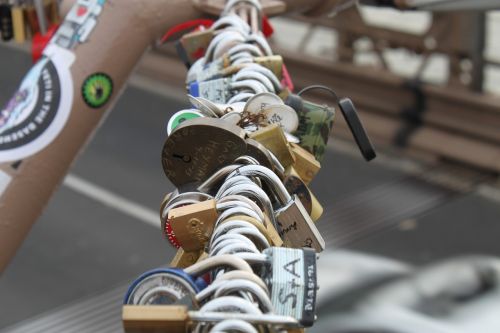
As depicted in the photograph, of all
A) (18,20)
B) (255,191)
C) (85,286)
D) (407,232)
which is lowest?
(85,286)

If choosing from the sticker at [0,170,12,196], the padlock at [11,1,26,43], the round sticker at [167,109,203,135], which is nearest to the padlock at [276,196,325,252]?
the round sticker at [167,109,203,135]

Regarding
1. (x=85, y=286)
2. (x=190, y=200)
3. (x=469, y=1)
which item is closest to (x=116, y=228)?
(x=85, y=286)

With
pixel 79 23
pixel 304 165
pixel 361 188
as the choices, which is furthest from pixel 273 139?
pixel 361 188

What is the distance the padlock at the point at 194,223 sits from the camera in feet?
4.97

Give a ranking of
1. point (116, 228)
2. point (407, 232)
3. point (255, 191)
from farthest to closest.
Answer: point (116, 228) < point (407, 232) < point (255, 191)

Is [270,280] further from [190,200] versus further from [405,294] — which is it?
[405,294]

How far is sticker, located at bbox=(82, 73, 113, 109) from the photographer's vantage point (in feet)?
9.45

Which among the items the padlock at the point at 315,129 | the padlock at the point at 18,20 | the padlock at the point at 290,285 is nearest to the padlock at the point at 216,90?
the padlock at the point at 315,129

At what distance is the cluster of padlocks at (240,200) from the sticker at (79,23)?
57 cm

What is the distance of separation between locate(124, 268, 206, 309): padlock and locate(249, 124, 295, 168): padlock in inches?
20.7

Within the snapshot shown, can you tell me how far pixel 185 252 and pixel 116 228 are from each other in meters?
7.99

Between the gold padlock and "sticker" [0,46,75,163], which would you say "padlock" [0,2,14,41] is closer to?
"sticker" [0,46,75,163]

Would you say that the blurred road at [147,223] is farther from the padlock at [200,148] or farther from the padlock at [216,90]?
the padlock at [200,148]

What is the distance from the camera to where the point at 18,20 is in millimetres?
3301
